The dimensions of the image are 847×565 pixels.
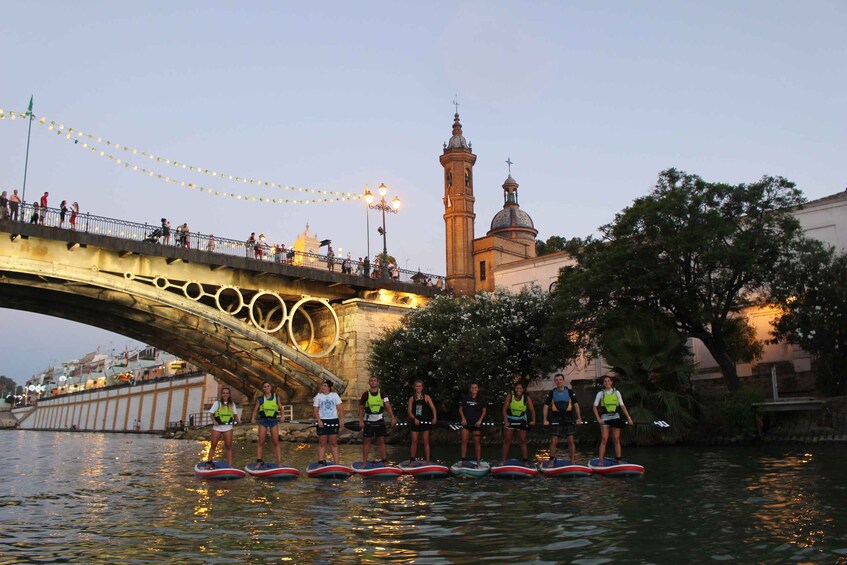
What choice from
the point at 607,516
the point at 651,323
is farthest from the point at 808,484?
the point at 651,323

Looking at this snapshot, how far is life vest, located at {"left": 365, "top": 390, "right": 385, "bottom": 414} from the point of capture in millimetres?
17391

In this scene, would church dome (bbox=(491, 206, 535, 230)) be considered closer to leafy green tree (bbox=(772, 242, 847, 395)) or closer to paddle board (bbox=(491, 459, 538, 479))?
leafy green tree (bbox=(772, 242, 847, 395))

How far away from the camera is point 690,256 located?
2923cm

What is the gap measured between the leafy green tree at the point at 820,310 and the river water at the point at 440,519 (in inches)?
534

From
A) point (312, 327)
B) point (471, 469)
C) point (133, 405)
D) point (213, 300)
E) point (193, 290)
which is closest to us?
point (471, 469)

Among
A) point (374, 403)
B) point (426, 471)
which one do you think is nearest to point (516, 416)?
point (426, 471)

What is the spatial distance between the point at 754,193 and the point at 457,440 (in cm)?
1649

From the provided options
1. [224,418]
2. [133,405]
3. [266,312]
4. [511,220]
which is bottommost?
[224,418]

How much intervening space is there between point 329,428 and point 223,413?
2.39 metres

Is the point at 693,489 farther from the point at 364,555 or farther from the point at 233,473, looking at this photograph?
the point at 233,473

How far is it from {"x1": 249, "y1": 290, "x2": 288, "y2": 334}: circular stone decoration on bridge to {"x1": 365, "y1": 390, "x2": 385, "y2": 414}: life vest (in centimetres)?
2660

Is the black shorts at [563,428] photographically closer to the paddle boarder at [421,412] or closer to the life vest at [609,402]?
Answer: the life vest at [609,402]

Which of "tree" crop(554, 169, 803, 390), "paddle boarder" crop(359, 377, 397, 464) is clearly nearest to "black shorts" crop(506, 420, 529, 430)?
"paddle boarder" crop(359, 377, 397, 464)

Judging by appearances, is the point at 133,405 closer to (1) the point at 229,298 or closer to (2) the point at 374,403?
(1) the point at 229,298
